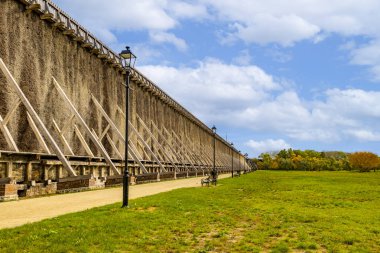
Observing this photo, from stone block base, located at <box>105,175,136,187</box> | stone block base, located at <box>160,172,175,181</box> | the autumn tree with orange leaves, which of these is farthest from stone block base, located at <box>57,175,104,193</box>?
the autumn tree with orange leaves

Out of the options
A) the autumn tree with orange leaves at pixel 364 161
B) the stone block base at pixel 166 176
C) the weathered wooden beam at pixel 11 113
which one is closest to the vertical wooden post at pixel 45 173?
the weathered wooden beam at pixel 11 113

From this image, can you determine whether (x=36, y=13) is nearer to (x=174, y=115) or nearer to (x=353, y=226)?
(x=353, y=226)

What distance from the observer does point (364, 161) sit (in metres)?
153

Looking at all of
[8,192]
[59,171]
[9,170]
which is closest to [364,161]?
[59,171]

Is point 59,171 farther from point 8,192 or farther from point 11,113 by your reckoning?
point 8,192

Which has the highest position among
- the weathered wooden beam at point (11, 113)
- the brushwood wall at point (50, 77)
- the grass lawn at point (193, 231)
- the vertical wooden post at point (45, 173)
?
the brushwood wall at point (50, 77)

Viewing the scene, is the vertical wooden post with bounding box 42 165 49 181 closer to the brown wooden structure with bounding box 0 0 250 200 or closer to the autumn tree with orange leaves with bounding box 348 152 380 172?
the brown wooden structure with bounding box 0 0 250 200

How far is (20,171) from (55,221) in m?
10.5

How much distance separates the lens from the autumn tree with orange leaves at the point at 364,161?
500 ft

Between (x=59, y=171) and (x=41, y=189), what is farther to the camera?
(x=59, y=171)

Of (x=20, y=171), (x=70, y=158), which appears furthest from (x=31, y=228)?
(x=70, y=158)

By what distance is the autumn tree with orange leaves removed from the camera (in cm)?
15238

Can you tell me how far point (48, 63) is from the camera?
30.6 meters

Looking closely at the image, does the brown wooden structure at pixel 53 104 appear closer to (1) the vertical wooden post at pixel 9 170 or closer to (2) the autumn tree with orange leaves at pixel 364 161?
(1) the vertical wooden post at pixel 9 170
